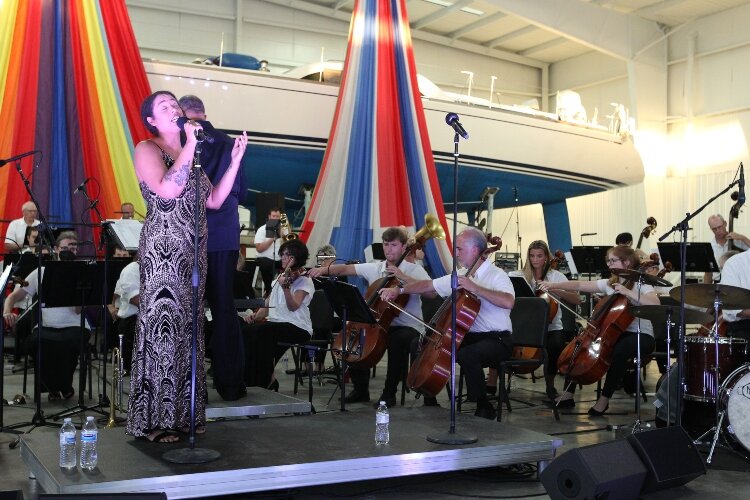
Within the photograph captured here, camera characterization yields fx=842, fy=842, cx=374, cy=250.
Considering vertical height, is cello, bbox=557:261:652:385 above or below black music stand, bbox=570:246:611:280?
below

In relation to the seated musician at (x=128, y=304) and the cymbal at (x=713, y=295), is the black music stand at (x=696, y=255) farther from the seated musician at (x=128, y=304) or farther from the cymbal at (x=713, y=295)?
the seated musician at (x=128, y=304)

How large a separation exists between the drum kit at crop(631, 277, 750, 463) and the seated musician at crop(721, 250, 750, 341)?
41 cm

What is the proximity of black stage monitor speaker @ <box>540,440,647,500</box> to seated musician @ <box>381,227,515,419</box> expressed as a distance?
5.53ft

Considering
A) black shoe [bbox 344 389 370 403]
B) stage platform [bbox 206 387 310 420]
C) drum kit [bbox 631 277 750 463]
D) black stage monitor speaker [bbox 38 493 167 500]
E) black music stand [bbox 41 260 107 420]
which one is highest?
black music stand [bbox 41 260 107 420]

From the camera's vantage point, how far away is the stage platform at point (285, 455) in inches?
129

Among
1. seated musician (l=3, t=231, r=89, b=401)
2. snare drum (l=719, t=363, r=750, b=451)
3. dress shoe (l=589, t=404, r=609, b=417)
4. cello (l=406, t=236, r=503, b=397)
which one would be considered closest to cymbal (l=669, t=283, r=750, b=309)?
snare drum (l=719, t=363, r=750, b=451)

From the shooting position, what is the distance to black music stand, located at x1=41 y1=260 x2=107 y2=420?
511 cm

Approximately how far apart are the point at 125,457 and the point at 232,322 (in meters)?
0.92

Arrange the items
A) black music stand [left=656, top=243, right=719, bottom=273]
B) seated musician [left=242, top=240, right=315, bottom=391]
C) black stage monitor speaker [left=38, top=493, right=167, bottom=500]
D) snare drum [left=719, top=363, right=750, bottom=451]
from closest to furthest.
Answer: black stage monitor speaker [left=38, top=493, right=167, bottom=500] → snare drum [left=719, top=363, right=750, bottom=451] → seated musician [left=242, top=240, right=315, bottom=391] → black music stand [left=656, top=243, right=719, bottom=273]

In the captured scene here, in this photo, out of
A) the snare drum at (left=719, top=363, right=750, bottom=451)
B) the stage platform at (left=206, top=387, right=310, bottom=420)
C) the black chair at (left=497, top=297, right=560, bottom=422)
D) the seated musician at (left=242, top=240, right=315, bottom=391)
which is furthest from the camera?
the seated musician at (left=242, top=240, right=315, bottom=391)

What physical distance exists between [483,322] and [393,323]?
0.97 m

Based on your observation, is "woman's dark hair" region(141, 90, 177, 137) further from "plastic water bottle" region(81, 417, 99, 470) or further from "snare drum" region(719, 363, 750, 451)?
"snare drum" region(719, 363, 750, 451)

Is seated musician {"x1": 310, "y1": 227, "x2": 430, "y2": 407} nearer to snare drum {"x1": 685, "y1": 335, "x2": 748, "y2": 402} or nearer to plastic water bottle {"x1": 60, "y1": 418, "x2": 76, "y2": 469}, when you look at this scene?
snare drum {"x1": 685, "y1": 335, "x2": 748, "y2": 402}

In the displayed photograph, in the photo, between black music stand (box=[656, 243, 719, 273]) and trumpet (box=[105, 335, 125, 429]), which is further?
black music stand (box=[656, 243, 719, 273])
